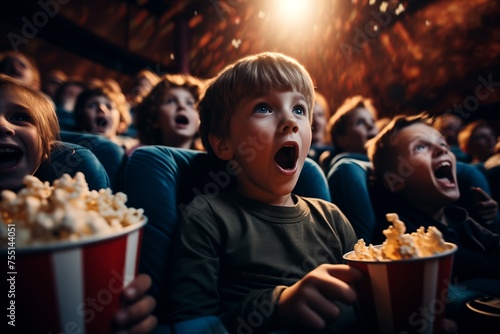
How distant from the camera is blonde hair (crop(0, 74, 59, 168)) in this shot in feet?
2.19

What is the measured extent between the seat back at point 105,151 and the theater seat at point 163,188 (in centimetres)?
24

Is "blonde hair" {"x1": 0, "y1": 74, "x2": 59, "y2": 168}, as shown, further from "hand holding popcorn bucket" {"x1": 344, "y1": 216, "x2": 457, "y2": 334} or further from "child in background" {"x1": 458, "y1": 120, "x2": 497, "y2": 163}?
"child in background" {"x1": 458, "y1": 120, "x2": 497, "y2": 163}

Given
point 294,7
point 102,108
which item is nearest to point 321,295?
point 102,108

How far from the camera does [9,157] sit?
0.63 metres

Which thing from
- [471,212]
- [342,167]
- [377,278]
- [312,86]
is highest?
[312,86]

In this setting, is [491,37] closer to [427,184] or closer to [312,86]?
[427,184]

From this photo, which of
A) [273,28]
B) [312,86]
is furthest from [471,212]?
[273,28]

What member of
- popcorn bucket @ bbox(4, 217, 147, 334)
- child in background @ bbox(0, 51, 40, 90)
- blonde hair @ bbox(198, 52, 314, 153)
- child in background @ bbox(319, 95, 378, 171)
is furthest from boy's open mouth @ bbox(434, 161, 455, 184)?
child in background @ bbox(0, 51, 40, 90)

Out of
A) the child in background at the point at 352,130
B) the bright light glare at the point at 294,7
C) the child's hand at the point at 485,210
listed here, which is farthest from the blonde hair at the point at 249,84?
the bright light glare at the point at 294,7

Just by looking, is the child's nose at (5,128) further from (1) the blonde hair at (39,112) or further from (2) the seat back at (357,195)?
(2) the seat back at (357,195)

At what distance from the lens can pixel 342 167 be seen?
1.09 m

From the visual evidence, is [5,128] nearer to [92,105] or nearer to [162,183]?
[162,183]

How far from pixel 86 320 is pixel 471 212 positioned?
1.26 meters

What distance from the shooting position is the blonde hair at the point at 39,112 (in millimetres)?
667
